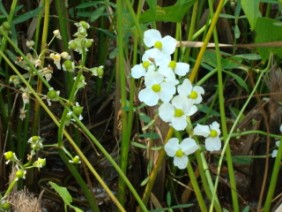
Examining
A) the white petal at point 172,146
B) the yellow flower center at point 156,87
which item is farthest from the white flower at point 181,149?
the yellow flower center at point 156,87

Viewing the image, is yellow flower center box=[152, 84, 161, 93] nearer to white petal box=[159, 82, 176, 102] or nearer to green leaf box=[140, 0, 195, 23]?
white petal box=[159, 82, 176, 102]

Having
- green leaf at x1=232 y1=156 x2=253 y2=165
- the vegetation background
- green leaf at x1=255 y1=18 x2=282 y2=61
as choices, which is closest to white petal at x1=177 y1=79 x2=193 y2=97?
the vegetation background

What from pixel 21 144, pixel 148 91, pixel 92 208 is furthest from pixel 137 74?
pixel 21 144

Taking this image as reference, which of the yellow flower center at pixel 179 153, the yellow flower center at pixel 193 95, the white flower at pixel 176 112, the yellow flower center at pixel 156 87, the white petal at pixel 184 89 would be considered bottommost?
the yellow flower center at pixel 179 153

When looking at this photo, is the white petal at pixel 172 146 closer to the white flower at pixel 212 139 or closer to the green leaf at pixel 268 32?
the white flower at pixel 212 139

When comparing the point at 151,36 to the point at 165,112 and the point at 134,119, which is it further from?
the point at 134,119
